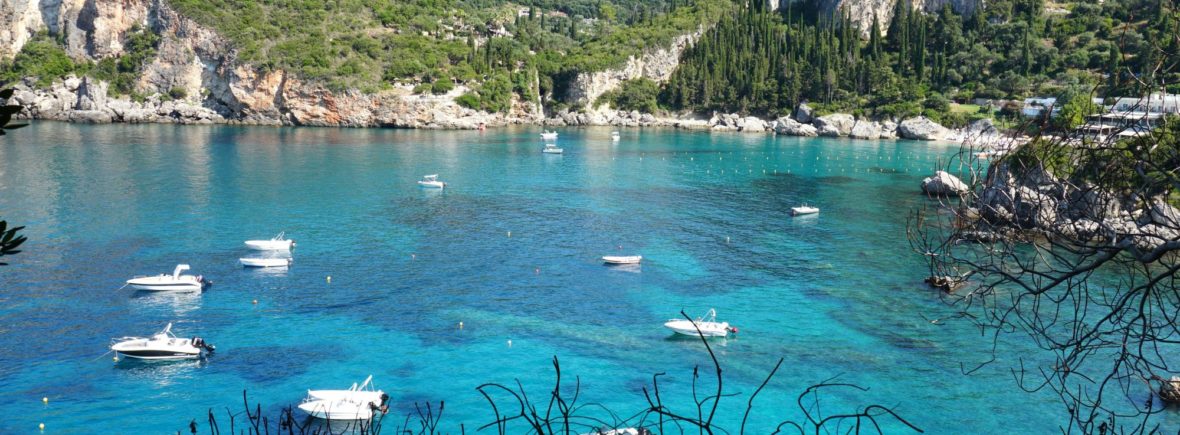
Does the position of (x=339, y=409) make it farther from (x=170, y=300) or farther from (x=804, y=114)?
(x=804, y=114)

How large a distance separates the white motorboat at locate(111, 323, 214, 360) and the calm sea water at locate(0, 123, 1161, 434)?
16.3 inches

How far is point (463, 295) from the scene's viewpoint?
34969 millimetres

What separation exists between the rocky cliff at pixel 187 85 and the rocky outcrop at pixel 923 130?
2485 inches

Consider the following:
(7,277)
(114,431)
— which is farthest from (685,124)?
(114,431)

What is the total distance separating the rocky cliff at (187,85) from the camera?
384 feet

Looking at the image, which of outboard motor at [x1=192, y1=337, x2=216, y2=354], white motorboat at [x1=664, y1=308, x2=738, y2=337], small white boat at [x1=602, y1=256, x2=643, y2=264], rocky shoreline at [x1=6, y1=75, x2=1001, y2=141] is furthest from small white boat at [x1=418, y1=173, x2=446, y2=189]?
rocky shoreline at [x1=6, y1=75, x2=1001, y2=141]

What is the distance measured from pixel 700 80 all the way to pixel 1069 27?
57.5 meters

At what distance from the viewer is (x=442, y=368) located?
26828mm

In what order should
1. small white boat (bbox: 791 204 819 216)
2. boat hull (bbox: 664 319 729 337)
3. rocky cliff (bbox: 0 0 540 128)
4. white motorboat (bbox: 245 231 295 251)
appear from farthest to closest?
rocky cliff (bbox: 0 0 540 128) → small white boat (bbox: 791 204 819 216) → white motorboat (bbox: 245 231 295 251) → boat hull (bbox: 664 319 729 337)

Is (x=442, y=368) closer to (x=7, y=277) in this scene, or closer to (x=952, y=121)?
(x=7, y=277)

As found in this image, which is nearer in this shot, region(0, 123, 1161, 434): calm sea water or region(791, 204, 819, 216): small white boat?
region(0, 123, 1161, 434): calm sea water

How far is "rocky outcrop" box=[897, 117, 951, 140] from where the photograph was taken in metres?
116

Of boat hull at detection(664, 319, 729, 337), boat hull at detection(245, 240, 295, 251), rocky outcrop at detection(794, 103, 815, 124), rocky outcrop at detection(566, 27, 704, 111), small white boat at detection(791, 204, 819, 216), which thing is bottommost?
boat hull at detection(664, 319, 729, 337)

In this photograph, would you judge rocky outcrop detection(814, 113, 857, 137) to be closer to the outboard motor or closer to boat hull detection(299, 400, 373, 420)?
the outboard motor
